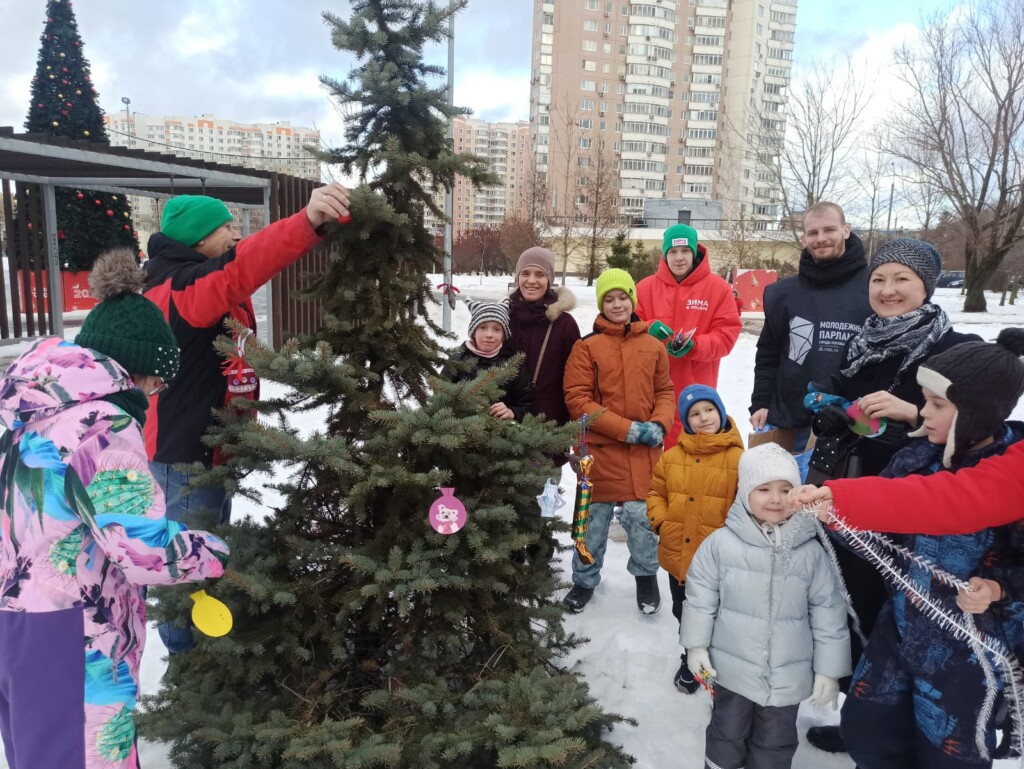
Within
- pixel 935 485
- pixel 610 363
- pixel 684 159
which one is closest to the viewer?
pixel 935 485

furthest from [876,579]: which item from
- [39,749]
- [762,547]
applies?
[39,749]

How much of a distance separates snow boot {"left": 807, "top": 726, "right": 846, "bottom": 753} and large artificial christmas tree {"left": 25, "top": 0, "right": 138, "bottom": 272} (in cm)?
1568

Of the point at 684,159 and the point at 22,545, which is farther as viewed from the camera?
the point at 684,159

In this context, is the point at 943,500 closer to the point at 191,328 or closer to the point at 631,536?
the point at 631,536

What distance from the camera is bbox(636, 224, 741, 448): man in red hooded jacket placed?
424 cm

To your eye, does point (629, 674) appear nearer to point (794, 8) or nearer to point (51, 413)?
point (51, 413)

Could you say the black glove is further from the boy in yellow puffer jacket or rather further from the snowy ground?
the snowy ground

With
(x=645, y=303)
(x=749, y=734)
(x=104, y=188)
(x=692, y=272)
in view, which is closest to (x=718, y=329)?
(x=692, y=272)

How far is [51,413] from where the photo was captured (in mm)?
1604

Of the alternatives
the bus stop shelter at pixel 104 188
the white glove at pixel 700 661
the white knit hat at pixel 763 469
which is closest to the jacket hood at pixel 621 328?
the white knit hat at pixel 763 469

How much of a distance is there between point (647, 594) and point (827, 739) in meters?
1.28

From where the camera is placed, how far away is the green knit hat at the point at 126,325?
1797mm

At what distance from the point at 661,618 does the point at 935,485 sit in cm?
244

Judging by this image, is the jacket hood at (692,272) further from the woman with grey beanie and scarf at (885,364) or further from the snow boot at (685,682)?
the snow boot at (685,682)
